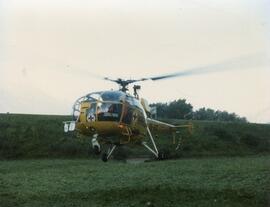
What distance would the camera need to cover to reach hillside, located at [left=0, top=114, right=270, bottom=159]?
5181 centimetres

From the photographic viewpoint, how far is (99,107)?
90.5 ft

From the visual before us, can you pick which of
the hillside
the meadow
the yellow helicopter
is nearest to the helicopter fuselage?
the yellow helicopter

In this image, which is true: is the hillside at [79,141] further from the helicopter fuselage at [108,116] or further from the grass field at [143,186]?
the helicopter fuselage at [108,116]

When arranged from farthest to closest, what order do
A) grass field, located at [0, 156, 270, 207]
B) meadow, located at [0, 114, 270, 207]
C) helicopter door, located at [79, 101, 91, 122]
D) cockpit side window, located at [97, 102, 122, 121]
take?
1. cockpit side window, located at [97, 102, 122, 121]
2. helicopter door, located at [79, 101, 91, 122]
3. meadow, located at [0, 114, 270, 207]
4. grass field, located at [0, 156, 270, 207]

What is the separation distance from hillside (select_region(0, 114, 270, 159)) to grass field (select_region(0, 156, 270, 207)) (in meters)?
15.0

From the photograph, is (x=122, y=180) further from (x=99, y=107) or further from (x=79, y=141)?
(x=79, y=141)

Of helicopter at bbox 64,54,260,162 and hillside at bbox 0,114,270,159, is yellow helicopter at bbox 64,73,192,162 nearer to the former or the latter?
helicopter at bbox 64,54,260,162

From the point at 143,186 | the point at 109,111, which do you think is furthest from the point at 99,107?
the point at 143,186

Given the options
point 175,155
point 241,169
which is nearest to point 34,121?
point 175,155

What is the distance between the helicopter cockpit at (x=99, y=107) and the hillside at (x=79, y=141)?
20355 millimetres

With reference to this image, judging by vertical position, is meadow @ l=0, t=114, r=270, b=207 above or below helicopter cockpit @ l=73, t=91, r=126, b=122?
below

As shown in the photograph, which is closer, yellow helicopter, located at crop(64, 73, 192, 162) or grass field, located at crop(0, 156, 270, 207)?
grass field, located at crop(0, 156, 270, 207)

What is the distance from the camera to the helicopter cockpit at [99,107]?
2745 centimetres

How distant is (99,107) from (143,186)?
376 cm
